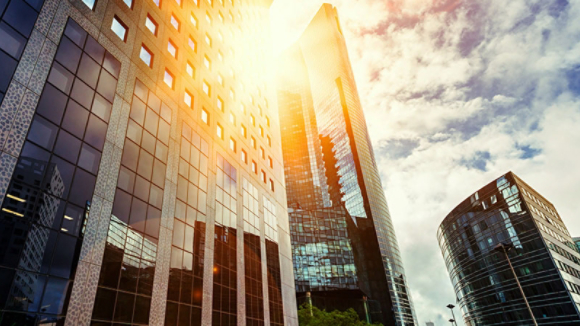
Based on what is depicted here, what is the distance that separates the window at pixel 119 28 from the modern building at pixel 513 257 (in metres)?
73.8

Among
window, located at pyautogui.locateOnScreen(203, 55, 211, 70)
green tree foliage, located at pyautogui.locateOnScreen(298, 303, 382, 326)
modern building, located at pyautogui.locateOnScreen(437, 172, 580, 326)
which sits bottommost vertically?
green tree foliage, located at pyautogui.locateOnScreen(298, 303, 382, 326)

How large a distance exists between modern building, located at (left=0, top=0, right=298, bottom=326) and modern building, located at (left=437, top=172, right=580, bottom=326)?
6118cm

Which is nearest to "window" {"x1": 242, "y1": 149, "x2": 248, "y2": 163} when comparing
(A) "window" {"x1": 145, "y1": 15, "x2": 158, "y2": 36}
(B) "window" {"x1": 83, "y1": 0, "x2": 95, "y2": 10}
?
(A) "window" {"x1": 145, "y1": 15, "x2": 158, "y2": 36}

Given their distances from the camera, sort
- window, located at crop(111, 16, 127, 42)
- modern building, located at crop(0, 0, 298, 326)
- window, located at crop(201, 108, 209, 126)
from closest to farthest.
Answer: modern building, located at crop(0, 0, 298, 326), window, located at crop(111, 16, 127, 42), window, located at crop(201, 108, 209, 126)

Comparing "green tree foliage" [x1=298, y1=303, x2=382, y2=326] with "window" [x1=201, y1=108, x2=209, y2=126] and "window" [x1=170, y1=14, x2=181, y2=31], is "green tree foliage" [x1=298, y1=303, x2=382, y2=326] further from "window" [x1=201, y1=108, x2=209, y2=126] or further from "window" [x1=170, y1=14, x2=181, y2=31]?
"window" [x1=170, y1=14, x2=181, y2=31]

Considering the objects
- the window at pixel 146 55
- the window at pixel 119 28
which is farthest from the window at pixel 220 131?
the window at pixel 119 28

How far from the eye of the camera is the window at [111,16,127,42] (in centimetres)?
2393

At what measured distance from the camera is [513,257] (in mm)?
78562

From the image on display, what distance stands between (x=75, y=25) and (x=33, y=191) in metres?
10.8

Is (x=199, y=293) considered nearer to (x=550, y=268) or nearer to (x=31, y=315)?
(x=31, y=315)

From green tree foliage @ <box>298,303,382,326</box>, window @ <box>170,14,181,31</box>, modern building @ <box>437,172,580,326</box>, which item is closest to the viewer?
window @ <box>170,14,181,31</box>

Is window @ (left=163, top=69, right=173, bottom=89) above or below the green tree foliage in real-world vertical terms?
above

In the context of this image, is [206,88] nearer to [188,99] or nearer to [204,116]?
[204,116]

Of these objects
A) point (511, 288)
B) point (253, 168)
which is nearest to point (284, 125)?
point (511, 288)
